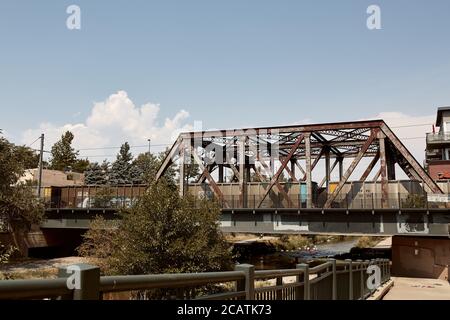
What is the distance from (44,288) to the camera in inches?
106

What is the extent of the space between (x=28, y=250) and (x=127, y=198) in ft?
43.9

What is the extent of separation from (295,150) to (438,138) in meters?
A: 34.2

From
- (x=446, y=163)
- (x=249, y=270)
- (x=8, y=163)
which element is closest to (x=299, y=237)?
(x=446, y=163)

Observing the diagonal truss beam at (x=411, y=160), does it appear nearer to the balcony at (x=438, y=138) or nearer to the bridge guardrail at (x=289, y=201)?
the bridge guardrail at (x=289, y=201)

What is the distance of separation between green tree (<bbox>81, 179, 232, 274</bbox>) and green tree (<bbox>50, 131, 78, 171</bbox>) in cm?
9216

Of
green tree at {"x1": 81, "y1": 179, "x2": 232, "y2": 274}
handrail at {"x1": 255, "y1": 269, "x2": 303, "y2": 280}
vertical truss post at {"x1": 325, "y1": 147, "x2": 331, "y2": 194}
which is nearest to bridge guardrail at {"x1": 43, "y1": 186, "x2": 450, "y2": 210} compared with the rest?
green tree at {"x1": 81, "y1": 179, "x2": 232, "y2": 274}

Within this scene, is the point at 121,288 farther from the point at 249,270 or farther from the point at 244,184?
the point at 244,184

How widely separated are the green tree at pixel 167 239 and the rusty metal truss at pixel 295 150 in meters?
14.6

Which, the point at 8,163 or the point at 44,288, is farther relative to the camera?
the point at 8,163

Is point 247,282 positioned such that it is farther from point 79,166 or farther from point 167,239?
point 79,166

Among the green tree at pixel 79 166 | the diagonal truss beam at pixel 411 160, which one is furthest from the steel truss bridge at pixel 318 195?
the green tree at pixel 79 166

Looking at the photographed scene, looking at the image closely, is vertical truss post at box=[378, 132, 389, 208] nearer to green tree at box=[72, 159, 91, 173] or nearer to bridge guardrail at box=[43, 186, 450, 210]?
bridge guardrail at box=[43, 186, 450, 210]

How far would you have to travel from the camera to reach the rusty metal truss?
1428 inches

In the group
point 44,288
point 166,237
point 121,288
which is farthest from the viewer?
point 166,237
